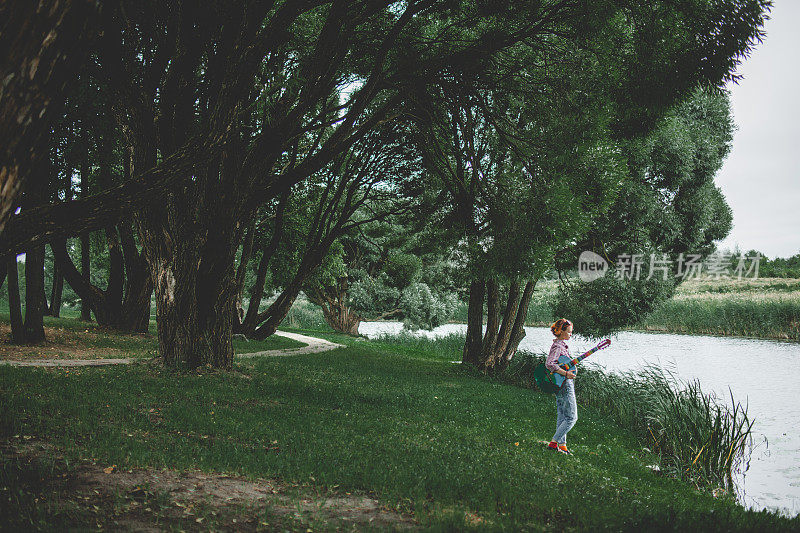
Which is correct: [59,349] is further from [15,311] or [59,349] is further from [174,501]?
[174,501]

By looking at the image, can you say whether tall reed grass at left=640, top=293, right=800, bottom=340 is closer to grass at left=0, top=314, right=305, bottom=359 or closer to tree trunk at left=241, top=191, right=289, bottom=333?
tree trunk at left=241, top=191, right=289, bottom=333

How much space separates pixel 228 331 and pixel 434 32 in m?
8.67

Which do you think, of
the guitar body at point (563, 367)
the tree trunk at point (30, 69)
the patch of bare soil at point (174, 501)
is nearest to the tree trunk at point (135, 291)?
the patch of bare soil at point (174, 501)

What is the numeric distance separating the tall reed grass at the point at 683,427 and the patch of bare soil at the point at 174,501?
19.7 feet

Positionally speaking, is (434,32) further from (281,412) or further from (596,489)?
(596,489)

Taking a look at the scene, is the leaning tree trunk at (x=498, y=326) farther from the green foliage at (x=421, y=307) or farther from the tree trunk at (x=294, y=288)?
the green foliage at (x=421, y=307)

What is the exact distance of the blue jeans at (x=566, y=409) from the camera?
788cm

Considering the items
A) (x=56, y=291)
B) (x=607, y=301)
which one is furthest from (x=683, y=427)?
(x=56, y=291)

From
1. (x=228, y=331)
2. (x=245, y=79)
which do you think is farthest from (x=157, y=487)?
(x=228, y=331)

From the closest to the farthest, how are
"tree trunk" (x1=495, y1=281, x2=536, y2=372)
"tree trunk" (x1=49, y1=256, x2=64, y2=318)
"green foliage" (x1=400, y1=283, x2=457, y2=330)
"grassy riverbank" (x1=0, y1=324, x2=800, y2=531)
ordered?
"grassy riverbank" (x1=0, y1=324, x2=800, y2=531) < "tree trunk" (x1=495, y1=281, x2=536, y2=372) < "tree trunk" (x1=49, y1=256, x2=64, y2=318) < "green foliage" (x1=400, y1=283, x2=457, y2=330)

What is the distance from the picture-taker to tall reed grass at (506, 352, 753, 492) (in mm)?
8852

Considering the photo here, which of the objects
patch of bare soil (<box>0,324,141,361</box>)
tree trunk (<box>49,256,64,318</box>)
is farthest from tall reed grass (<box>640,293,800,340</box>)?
tree trunk (<box>49,256,64,318</box>)

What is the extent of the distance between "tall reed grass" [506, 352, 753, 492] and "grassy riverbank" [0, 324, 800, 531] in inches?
20.5

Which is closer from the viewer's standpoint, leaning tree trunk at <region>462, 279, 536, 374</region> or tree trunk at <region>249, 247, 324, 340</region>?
tree trunk at <region>249, 247, 324, 340</region>
